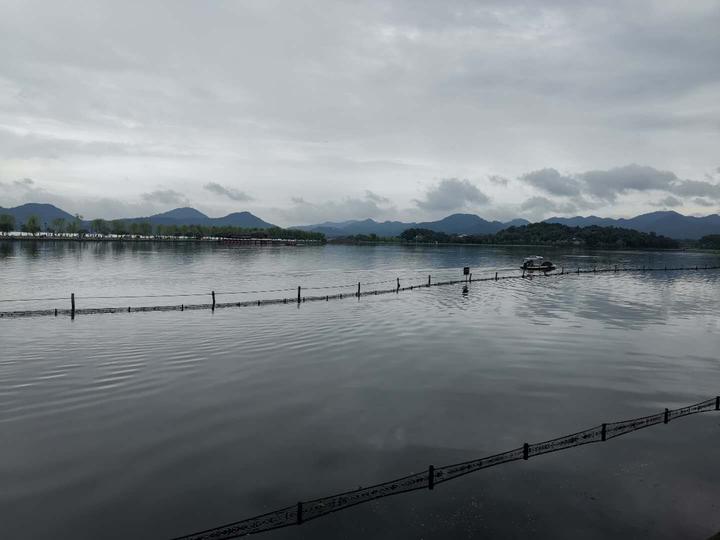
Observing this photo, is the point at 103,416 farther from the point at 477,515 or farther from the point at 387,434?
the point at 477,515

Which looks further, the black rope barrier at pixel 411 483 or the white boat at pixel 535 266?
the white boat at pixel 535 266

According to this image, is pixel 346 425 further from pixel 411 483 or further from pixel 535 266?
pixel 535 266

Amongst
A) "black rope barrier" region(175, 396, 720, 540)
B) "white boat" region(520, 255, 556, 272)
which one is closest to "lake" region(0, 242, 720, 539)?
"black rope barrier" region(175, 396, 720, 540)

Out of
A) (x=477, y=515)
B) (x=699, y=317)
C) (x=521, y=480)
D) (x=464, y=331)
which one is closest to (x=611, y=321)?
(x=699, y=317)

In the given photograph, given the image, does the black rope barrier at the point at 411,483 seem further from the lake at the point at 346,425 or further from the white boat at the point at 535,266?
the white boat at the point at 535,266

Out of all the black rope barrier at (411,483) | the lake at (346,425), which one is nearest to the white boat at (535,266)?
the lake at (346,425)

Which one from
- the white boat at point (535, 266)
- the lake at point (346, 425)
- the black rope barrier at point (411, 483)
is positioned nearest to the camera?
the black rope barrier at point (411, 483)

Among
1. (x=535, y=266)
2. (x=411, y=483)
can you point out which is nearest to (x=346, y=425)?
(x=411, y=483)

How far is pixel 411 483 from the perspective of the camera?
47.4 feet

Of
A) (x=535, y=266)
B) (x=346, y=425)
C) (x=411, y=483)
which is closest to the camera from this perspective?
(x=411, y=483)

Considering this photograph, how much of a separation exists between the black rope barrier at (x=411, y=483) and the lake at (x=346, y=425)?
364 millimetres

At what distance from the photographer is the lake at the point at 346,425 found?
13023mm

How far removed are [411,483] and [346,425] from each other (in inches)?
197

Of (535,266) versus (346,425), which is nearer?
(346,425)
